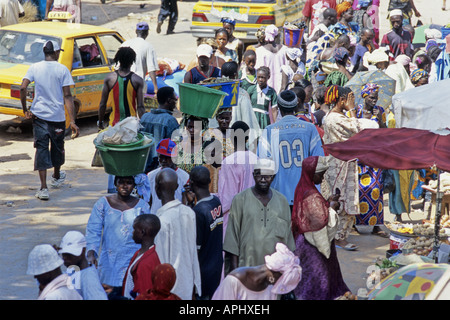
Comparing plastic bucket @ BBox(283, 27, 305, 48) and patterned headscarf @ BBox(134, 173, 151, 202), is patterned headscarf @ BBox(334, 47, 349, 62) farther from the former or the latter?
patterned headscarf @ BBox(134, 173, 151, 202)

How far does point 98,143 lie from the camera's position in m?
7.34

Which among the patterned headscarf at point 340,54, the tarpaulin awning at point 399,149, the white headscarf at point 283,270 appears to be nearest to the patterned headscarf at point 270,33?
the patterned headscarf at point 340,54

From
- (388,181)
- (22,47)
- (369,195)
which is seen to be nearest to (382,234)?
(369,195)

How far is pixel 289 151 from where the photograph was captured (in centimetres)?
845

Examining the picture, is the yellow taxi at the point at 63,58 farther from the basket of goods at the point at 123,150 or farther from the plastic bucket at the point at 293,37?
the basket of goods at the point at 123,150

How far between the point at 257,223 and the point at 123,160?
4.18 ft

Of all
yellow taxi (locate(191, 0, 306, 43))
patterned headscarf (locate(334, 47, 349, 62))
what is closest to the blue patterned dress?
patterned headscarf (locate(334, 47, 349, 62))

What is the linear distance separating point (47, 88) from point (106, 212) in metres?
4.28

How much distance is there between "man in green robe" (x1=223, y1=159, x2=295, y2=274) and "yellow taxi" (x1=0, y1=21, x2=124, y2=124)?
23.5 feet

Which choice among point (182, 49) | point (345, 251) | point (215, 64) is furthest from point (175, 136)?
point (182, 49)

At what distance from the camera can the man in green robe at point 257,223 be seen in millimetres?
7047

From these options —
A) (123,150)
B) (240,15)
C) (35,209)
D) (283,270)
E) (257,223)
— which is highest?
(240,15)

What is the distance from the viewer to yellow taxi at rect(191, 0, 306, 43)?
1705cm

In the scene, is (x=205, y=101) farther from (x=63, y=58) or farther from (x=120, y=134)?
(x=63, y=58)
